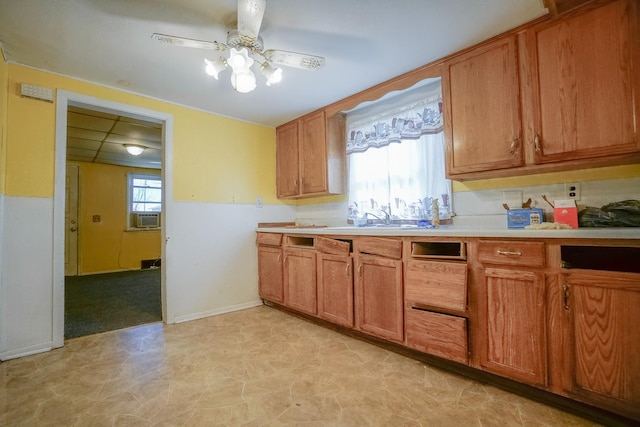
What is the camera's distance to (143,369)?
196cm

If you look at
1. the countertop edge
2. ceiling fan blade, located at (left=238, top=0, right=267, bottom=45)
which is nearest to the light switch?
ceiling fan blade, located at (left=238, top=0, right=267, bottom=45)

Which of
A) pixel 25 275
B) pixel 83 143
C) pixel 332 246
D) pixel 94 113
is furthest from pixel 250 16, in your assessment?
pixel 83 143

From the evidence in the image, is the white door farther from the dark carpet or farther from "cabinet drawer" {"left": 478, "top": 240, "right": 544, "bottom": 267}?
"cabinet drawer" {"left": 478, "top": 240, "right": 544, "bottom": 267}

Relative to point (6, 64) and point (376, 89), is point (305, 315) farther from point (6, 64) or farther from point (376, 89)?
point (6, 64)

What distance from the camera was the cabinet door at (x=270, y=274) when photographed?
10.3 feet

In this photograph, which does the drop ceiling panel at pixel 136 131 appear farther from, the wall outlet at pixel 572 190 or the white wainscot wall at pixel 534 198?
the wall outlet at pixel 572 190

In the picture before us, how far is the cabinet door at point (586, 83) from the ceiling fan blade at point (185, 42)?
192 cm

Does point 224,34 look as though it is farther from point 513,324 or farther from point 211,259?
point 513,324

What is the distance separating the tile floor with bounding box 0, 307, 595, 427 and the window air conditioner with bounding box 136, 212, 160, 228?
4.20 m

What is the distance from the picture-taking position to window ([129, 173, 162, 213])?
6.17 metres

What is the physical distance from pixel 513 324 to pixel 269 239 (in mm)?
2352

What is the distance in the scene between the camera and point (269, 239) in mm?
3262

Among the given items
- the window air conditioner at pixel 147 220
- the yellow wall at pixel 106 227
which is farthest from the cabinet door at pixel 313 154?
the yellow wall at pixel 106 227

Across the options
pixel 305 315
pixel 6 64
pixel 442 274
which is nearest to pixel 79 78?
pixel 6 64
